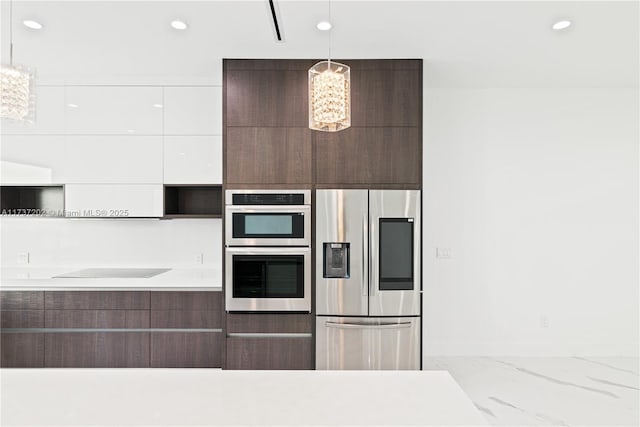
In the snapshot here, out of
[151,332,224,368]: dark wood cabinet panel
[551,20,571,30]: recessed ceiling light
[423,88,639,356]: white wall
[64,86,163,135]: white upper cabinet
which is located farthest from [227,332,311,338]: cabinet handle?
[551,20,571,30]: recessed ceiling light

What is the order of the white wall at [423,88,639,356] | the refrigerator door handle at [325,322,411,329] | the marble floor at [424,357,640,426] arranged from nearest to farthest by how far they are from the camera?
the marble floor at [424,357,640,426] → the refrigerator door handle at [325,322,411,329] → the white wall at [423,88,639,356]

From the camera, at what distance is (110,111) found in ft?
11.1

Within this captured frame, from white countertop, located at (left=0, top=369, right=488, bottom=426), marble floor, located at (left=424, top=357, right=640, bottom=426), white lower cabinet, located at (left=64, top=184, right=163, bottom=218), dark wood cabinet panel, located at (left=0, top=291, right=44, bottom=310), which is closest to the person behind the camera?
white countertop, located at (left=0, top=369, right=488, bottom=426)

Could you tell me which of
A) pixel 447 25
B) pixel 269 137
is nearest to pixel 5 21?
pixel 269 137

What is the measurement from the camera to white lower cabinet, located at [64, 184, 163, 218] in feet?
11.0

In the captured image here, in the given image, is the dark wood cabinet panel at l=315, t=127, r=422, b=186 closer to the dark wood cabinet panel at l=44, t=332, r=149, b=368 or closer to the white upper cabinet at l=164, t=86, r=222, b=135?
the white upper cabinet at l=164, t=86, r=222, b=135

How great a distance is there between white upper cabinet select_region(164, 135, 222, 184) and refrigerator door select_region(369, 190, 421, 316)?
1.38 m

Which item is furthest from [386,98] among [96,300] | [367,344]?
[96,300]

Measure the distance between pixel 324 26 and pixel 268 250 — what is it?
1.59 metres

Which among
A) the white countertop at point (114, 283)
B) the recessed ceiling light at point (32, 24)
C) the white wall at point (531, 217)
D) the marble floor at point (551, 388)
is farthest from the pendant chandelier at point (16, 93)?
the white wall at point (531, 217)

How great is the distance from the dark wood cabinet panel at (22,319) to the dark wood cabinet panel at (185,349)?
34.5 inches

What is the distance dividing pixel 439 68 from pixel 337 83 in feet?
6.82

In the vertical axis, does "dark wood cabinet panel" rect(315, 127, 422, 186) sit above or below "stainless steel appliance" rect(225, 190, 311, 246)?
above

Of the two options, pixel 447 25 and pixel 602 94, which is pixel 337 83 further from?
pixel 602 94
